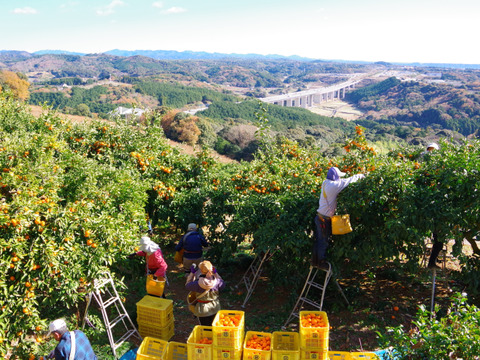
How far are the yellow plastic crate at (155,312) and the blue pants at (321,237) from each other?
2652 mm

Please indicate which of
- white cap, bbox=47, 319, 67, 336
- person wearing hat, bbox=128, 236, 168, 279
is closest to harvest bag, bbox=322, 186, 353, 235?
person wearing hat, bbox=128, 236, 168, 279

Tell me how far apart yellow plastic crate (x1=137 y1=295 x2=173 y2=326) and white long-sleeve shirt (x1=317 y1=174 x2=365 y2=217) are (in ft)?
10.1

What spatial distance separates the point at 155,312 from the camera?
19.1 feet

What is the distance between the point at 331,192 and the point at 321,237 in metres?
0.83

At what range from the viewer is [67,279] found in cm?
520

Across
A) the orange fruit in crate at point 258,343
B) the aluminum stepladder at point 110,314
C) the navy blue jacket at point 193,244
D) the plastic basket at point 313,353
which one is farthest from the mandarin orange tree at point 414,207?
the aluminum stepladder at point 110,314

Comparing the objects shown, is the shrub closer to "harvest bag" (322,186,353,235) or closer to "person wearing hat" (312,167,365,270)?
"harvest bag" (322,186,353,235)

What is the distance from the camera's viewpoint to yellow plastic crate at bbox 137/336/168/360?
4859 millimetres

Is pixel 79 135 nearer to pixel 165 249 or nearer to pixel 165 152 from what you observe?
pixel 165 152

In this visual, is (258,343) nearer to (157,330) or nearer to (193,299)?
(193,299)

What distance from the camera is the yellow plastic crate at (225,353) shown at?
4719 millimetres

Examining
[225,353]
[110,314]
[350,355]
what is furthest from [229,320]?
[110,314]

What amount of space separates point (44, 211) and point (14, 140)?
8.35 ft

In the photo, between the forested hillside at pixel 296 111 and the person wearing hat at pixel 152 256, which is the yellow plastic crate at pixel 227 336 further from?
the forested hillside at pixel 296 111
